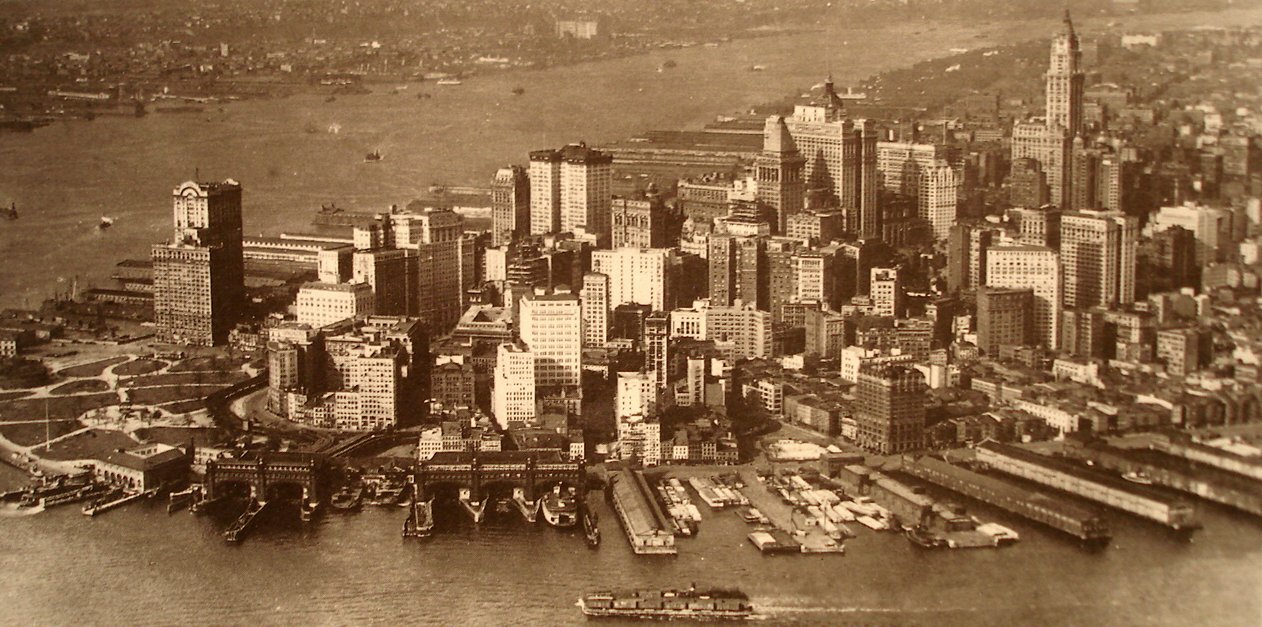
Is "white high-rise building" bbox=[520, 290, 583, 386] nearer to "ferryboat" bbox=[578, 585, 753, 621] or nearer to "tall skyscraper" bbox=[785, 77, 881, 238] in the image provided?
"ferryboat" bbox=[578, 585, 753, 621]

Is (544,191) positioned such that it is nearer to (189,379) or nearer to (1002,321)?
(189,379)

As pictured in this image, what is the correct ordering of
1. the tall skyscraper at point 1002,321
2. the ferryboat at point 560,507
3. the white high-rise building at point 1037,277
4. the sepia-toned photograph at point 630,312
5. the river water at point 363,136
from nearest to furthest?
the sepia-toned photograph at point 630,312 < the ferryboat at point 560,507 < the tall skyscraper at point 1002,321 < the white high-rise building at point 1037,277 < the river water at point 363,136

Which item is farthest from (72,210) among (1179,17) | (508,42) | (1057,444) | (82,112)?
(1179,17)

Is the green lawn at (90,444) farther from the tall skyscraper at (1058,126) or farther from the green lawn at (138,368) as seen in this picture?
the tall skyscraper at (1058,126)

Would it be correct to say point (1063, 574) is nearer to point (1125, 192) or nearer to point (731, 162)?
point (1125, 192)

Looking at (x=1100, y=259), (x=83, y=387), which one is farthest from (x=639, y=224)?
(x=83, y=387)

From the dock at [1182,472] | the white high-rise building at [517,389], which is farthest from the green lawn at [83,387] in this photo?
the dock at [1182,472]

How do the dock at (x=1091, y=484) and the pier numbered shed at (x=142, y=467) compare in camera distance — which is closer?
the dock at (x=1091, y=484)

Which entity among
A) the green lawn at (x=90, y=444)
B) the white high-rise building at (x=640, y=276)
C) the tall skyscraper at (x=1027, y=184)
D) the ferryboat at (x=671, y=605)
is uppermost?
the tall skyscraper at (x=1027, y=184)
